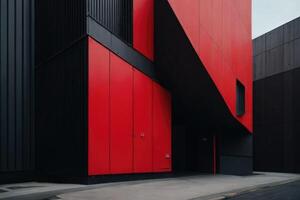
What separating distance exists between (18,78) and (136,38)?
542 centimetres

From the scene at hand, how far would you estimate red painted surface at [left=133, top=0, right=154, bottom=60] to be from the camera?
1670cm

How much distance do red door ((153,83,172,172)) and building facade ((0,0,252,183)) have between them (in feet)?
0.16

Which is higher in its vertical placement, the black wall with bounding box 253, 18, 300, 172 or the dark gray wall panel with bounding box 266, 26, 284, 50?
the dark gray wall panel with bounding box 266, 26, 284, 50

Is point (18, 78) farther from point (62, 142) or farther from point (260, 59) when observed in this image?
point (260, 59)

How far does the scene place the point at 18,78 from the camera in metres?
15.8

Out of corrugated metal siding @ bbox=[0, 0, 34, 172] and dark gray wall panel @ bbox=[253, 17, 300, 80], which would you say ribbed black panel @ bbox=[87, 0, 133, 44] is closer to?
corrugated metal siding @ bbox=[0, 0, 34, 172]

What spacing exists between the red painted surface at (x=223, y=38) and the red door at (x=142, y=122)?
2939 millimetres

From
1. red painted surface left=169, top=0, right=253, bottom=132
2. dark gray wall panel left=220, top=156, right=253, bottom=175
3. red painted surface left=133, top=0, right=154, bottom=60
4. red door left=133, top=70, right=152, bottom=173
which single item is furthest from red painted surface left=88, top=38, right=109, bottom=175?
dark gray wall panel left=220, top=156, right=253, bottom=175

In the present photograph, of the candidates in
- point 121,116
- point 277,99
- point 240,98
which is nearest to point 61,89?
point 121,116

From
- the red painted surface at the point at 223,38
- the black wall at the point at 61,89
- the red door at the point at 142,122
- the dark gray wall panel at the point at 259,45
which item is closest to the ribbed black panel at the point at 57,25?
the black wall at the point at 61,89

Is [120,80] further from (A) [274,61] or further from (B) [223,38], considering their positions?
(A) [274,61]

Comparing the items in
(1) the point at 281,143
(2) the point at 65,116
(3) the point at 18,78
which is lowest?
(1) the point at 281,143

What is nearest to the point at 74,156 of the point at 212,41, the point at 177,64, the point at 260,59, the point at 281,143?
the point at 177,64

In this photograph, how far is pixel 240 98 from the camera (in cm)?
2433
